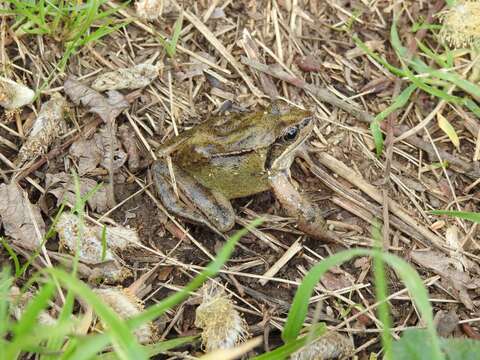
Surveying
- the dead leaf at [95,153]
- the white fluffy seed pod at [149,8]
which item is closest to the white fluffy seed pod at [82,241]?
the dead leaf at [95,153]

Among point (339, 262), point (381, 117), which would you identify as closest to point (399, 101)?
point (381, 117)

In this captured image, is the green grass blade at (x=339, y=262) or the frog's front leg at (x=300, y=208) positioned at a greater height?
the green grass blade at (x=339, y=262)

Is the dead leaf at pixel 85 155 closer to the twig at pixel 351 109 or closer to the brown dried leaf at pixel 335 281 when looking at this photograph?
the twig at pixel 351 109

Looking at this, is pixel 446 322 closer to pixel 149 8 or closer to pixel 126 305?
pixel 126 305

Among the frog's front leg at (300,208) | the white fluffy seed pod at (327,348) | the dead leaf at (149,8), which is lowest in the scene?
the white fluffy seed pod at (327,348)

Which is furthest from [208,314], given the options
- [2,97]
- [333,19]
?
[333,19]

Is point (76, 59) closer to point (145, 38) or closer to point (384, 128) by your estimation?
point (145, 38)
